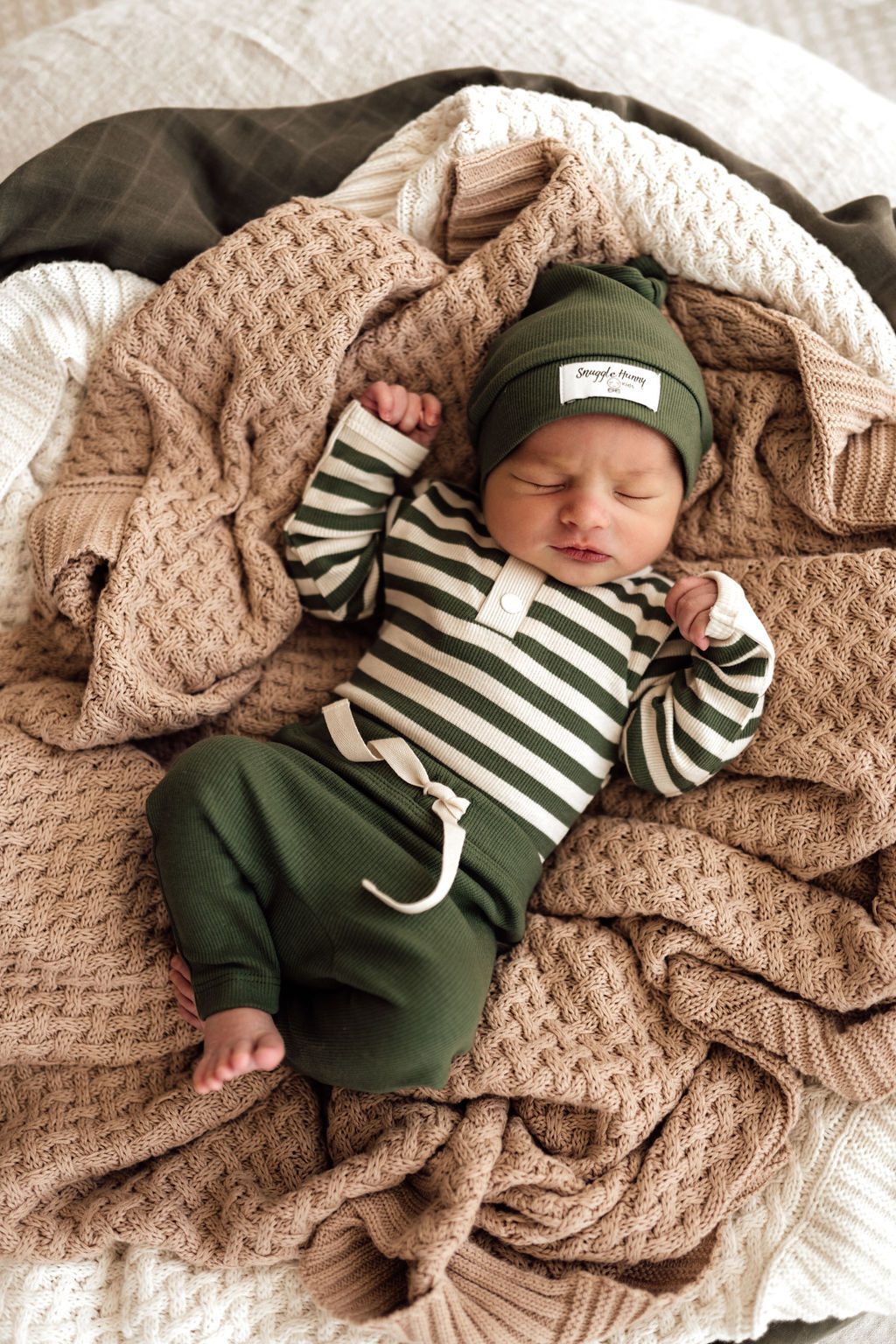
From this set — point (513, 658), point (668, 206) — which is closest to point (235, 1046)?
point (513, 658)

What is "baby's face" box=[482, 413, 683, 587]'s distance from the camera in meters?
1.10

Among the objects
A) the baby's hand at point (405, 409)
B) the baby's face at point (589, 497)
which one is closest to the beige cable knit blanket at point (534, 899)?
the baby's hand at point (405, 409)

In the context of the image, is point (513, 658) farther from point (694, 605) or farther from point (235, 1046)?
point (235, 1046)

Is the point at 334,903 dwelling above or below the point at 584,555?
below

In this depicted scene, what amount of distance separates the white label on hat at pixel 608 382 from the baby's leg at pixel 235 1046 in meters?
0.76

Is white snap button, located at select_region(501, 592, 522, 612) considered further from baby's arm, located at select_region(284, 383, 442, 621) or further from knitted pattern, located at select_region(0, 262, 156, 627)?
knitted pattern, located at select_region(0, 262, 156, 627)

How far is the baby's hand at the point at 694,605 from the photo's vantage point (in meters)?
1.09

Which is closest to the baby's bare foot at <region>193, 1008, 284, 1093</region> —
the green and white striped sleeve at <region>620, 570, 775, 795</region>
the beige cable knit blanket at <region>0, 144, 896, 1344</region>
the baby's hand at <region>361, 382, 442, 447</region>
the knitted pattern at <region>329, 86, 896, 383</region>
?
the beige cable knit blanket at <region>0, 144, 896, 1344</region>

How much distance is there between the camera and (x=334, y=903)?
102 cm

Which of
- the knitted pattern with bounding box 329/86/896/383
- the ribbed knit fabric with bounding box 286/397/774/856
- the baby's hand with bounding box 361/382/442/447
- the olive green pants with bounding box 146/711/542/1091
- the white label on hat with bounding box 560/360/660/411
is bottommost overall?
the olive green pants with bounding box 146/711/542/1091

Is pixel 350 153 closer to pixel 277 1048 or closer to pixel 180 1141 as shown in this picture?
pixel 277 1048

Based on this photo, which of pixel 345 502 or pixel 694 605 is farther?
pixel 345 502

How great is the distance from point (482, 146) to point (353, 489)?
479 mm

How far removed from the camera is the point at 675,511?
1.15 metres
